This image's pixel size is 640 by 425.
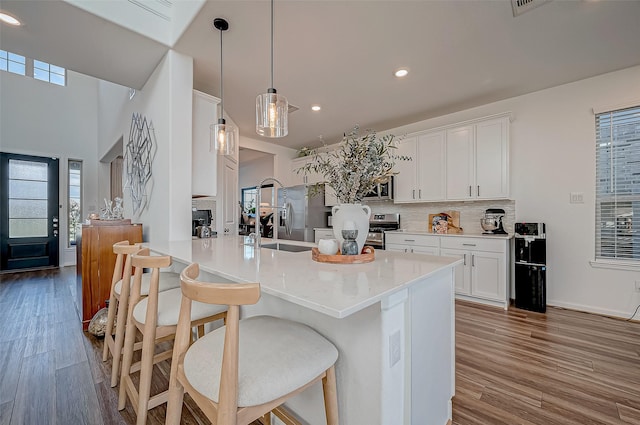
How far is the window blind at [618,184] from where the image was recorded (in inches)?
114

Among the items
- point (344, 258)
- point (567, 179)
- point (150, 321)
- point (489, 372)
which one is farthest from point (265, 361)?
point (567, 179)

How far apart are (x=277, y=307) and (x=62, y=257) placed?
21.6ft

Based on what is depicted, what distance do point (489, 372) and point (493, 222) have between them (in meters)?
2.19

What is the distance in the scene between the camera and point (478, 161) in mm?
3664

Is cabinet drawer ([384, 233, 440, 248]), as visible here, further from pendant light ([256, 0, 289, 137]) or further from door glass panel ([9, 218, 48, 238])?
door glass panel ([9, 218, 48, 238])

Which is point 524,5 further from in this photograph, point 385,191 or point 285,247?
point 385,191

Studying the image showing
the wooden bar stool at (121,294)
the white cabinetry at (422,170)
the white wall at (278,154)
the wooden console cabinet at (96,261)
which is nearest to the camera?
the wooden bar stool at (121,294)

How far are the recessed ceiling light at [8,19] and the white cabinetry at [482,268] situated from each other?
15.4 ft

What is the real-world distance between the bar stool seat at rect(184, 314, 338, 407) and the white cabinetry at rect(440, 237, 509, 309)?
302cm

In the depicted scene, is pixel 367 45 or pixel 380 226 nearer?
pixel 367 45

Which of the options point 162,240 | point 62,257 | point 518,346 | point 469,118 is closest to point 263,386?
point 162,240

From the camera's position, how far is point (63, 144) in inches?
225

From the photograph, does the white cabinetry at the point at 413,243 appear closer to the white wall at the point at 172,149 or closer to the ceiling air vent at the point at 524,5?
the ceiling air vent at the point at 524,5

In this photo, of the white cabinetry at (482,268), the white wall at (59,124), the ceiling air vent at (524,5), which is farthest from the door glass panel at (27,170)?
the ceiling air vent at (524,5)
